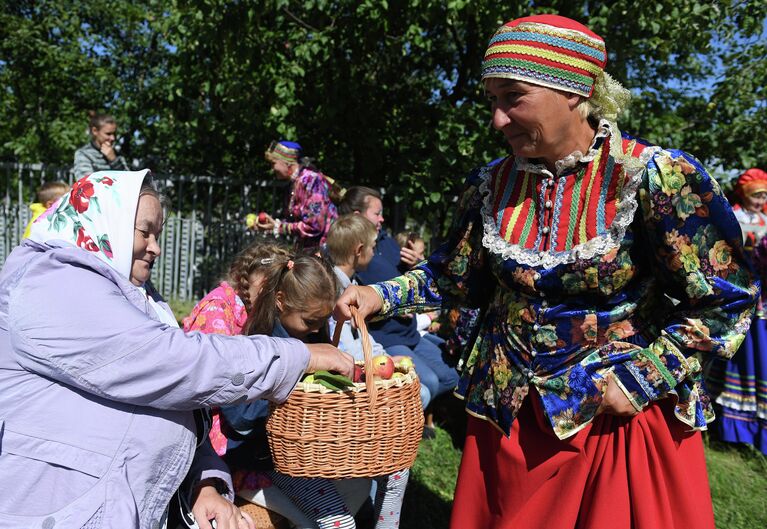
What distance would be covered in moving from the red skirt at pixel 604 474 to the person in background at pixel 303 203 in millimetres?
4000

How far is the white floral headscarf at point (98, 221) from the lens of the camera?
1.73m

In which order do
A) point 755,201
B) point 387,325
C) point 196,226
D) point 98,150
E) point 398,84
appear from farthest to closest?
point 196,226
point 398,84
point 98,150
point 755,201
point 387,325

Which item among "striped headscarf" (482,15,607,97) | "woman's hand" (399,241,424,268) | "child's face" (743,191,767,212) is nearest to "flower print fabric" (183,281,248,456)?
"striped headscarf" (482,15,607,97)

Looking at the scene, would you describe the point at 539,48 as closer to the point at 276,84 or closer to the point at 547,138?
the point at 547,138

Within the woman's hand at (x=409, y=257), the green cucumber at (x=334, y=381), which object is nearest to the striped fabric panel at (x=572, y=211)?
the green cucumber at (x=334, y=381)

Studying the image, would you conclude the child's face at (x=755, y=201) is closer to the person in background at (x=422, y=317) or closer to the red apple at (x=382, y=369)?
the person in background at (x=422, y=317)

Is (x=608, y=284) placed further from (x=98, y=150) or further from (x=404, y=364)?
(x=98, y=150)

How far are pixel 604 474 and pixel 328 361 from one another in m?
0.84

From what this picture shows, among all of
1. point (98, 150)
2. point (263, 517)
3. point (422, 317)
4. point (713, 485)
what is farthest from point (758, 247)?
point (98, 150)

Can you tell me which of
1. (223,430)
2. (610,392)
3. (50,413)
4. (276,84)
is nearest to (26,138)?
(276,84)

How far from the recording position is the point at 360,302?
200 cm

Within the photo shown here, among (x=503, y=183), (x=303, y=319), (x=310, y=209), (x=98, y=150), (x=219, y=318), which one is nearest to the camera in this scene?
(x=503, y=183)

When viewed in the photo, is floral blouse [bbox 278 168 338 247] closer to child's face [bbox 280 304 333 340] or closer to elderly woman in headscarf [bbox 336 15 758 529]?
child's face [bbox 280 304 333 340]

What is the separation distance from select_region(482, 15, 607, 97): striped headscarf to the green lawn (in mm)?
2384
